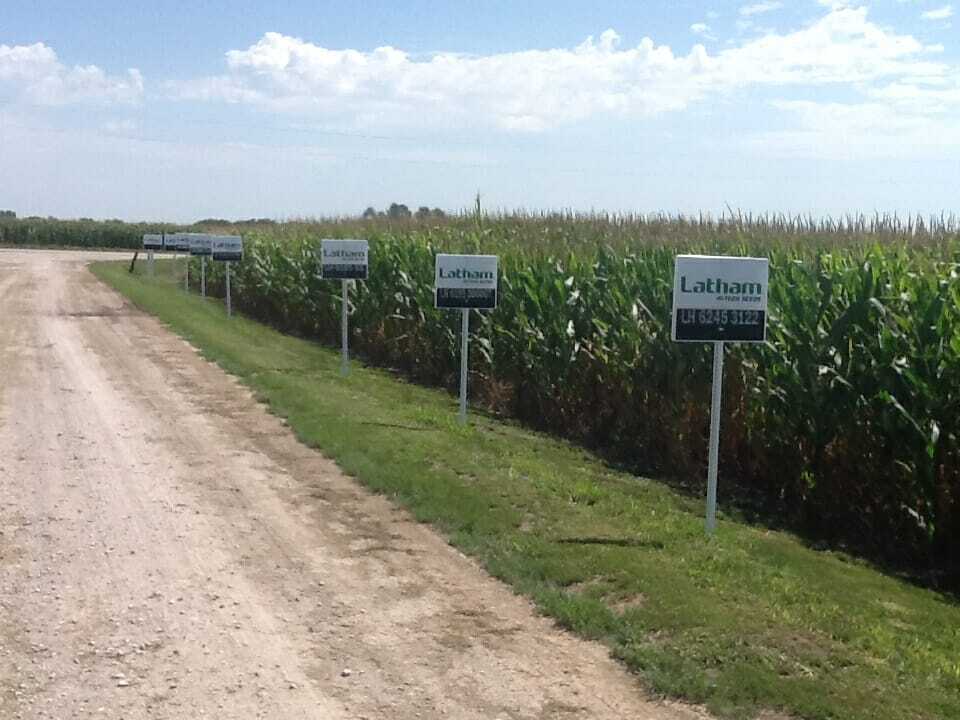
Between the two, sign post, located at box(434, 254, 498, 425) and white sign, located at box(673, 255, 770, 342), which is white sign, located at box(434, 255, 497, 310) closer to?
sign post, located at box(434, 254, 498, 425)

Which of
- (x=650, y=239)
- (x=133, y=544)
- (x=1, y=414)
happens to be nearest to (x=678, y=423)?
(x=650, y=239)

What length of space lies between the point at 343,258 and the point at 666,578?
1084cm

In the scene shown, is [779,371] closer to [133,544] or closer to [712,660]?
[712,660]

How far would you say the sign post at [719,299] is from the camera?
818 centimetres

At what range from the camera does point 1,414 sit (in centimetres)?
1249

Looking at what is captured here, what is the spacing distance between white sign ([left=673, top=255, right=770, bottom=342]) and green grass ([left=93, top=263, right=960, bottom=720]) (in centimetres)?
147

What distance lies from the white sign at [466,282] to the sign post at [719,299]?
15.7ft

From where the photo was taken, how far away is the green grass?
5.49 m

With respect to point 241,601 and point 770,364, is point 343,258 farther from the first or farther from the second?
point 241,601

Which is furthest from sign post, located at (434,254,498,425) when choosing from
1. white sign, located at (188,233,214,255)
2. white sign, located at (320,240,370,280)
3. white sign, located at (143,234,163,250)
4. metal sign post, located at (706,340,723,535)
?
white sign, located at (143,234,163,250)

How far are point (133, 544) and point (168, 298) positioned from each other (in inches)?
933

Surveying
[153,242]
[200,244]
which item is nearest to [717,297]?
[200,244]

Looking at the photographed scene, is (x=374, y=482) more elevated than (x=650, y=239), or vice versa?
(x=650, y=239)

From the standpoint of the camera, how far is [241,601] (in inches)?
258
